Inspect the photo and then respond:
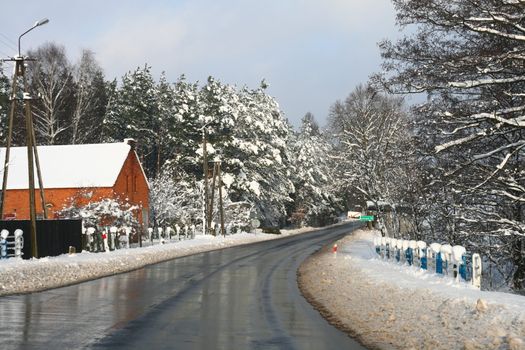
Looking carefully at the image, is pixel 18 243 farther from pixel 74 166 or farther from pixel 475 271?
pixel 74 166

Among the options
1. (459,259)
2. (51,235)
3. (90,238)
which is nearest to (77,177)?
(90,238)

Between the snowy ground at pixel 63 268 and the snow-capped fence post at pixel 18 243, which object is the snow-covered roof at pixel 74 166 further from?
the snow-capped fence post at pixel 18 243

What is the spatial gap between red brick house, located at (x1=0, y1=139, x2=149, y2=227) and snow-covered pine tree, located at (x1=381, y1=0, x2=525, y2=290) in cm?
3098

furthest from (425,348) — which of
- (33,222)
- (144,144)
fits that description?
(144,144)

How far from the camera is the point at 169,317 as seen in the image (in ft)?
38.1

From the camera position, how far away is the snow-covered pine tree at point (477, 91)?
13016 mm

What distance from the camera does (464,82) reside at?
45.1 ft

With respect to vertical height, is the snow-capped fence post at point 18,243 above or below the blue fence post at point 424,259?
above

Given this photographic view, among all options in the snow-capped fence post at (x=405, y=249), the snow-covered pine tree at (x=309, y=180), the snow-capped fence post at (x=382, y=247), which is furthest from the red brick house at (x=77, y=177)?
the snow-covered pine tree at (x=309, y=180)

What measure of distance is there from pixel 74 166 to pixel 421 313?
4190cm

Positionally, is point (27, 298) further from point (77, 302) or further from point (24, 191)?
point (24, 191)

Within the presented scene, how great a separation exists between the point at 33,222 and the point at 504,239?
1721 cm

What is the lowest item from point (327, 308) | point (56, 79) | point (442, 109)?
point (327, 308)

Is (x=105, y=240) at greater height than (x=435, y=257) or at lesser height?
greater
